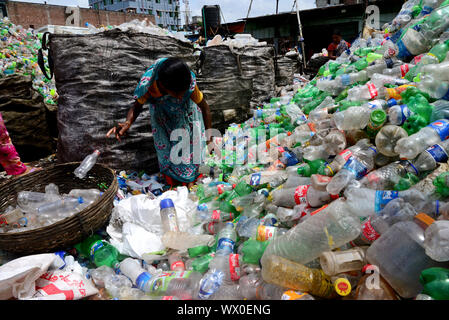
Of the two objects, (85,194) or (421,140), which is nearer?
(421,140)

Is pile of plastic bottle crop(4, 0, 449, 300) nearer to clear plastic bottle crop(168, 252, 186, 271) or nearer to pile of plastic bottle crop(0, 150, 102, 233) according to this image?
clear plastic bottle crop(168, 252, 186, 271)

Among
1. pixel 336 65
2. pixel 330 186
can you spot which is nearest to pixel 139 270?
pixel 330 186

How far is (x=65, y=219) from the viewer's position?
1.76 m

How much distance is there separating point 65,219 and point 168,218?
2.13ft

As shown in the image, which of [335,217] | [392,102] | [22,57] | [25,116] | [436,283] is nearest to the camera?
[436,283]

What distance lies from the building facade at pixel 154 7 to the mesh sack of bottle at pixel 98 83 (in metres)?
40.7

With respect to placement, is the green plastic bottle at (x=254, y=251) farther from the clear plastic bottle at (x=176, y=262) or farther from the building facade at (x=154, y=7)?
the building facade at (x=154, y=7)

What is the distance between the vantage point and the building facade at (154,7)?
3919cm

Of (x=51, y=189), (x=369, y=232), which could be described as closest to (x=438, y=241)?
(x=369, y=232)

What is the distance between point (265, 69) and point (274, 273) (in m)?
5.02

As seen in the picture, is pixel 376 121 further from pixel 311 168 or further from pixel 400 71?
pixel 400 71

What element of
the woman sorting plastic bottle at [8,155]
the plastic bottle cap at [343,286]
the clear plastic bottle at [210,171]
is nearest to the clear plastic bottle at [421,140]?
the plastic bottle cap at [343,286]

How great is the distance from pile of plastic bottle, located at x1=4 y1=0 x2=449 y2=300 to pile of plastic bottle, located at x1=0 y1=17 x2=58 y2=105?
401 cm
